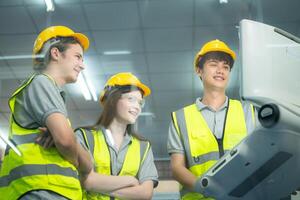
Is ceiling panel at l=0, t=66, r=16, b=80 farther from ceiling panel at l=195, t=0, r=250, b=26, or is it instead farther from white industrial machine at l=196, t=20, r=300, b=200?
white industrial machine at l=196, t=20, r=300, b=200

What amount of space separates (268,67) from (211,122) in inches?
39.2

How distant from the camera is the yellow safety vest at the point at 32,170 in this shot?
131cm

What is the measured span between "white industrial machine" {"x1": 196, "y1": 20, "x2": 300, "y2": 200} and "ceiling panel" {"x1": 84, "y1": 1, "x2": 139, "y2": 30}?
121 inches

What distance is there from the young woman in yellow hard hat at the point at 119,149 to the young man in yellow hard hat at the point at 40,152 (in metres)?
0.19

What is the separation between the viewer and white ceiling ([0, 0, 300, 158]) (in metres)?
3.86

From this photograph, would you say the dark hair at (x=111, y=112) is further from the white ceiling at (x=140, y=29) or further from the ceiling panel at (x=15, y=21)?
the ceiling panel at (x=15, y=21)

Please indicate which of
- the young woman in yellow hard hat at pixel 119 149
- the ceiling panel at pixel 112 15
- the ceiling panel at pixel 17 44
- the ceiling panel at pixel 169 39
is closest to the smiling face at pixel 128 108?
the young woman in yellow hard hat at pixel 119 149

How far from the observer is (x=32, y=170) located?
4.34 feet

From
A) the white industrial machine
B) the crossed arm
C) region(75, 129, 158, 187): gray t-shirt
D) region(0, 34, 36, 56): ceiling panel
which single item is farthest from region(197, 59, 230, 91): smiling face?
region(0, 34, 36, 56): ceiling panel

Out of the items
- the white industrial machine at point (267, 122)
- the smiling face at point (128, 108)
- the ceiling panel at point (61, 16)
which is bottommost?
the white industrial machine at point (267, 122)

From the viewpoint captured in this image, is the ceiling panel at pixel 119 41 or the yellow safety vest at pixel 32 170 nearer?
the yellow safety vest at pixel 32 170

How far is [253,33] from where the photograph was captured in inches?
34.6

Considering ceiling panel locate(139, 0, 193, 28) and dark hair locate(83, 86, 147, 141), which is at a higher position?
ceiling panel locate(139, 0, 193, 28)

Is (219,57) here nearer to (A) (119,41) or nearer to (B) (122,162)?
(B) (122,162)
